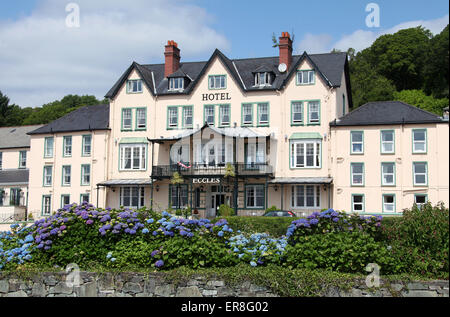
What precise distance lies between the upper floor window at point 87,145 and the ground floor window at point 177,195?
688 cm

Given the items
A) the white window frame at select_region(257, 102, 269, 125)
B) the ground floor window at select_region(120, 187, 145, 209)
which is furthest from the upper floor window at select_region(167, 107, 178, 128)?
the white window frame at select_region(257, 102, 269, 125)

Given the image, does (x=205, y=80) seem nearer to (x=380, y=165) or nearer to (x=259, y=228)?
(x=380, y=165)

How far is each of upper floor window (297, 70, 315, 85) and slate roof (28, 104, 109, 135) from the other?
14163mm

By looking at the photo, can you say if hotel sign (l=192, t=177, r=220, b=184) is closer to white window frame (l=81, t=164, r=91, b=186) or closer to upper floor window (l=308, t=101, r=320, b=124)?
upper floor window (l=308, t=101, r=320, b=124)

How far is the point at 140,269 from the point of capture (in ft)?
36.0

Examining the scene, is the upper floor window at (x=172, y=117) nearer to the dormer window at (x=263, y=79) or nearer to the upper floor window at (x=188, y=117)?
the upper floor window at (x=188, y=117)

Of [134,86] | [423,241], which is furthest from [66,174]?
[423,241]

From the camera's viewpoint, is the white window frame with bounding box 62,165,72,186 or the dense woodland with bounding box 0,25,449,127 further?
the dense woodland with bounding box 0,25,449,127

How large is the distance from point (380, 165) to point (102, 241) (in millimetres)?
24992

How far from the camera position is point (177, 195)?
1483 inches

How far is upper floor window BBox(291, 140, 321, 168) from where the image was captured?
35.2 meters
